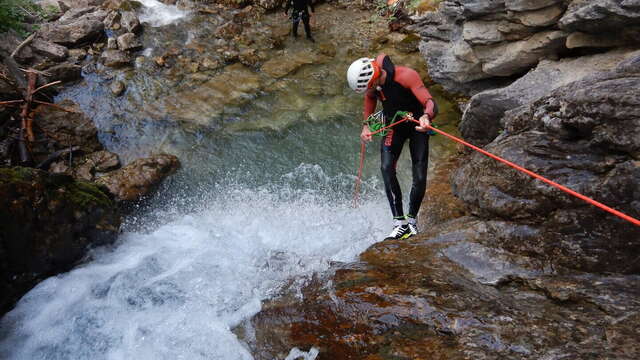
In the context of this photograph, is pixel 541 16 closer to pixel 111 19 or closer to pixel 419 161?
pixel 419 161

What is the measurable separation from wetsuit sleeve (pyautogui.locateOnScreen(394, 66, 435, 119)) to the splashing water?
11680 mm

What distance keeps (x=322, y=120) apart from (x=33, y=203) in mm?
6031

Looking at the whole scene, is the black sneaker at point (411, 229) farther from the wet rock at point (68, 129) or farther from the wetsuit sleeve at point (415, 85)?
the wet rock at point (68, 129)

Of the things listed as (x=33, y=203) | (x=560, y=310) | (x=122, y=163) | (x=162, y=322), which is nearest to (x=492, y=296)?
(x=560, y=310)

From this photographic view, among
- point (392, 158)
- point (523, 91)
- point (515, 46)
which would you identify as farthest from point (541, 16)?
point (392, 158)

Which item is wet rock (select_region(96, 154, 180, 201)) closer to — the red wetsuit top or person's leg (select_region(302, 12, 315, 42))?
the red wetsuit top

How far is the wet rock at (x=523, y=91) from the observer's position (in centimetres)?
586

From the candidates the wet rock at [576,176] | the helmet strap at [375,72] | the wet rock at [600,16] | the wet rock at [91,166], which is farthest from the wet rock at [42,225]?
the wet rock at [600,16]

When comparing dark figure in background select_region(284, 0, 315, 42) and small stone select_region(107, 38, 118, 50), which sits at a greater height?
dark figure in background select_region(284, 0, 315, 42)

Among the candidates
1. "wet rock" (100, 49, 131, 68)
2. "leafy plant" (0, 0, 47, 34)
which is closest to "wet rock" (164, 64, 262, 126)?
"wet rock" (100, 49, 131, 68)

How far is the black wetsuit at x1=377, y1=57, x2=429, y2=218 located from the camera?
17.4 ft

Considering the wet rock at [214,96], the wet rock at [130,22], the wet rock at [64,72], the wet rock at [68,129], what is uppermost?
the wet rock at [130,22]

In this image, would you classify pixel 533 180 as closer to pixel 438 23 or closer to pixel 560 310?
pixel 560 310

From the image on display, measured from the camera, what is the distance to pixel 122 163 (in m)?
8.80
